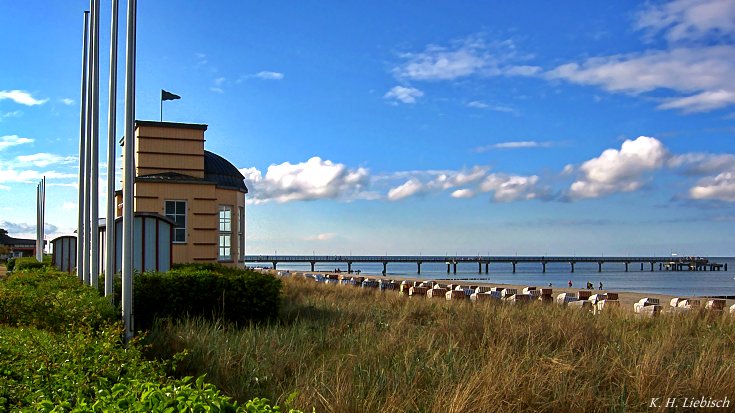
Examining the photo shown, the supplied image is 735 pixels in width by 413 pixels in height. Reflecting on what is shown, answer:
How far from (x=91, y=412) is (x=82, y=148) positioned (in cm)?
1634

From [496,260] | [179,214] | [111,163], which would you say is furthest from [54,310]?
[496,260]

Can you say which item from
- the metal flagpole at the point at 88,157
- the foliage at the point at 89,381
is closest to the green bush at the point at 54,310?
the foliage at the point at 89,381

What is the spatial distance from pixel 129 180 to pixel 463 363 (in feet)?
18.5

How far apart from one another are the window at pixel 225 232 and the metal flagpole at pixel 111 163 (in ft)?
37.9

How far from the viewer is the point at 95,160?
1538cm

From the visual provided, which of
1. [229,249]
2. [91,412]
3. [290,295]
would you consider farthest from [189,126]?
[91,412]

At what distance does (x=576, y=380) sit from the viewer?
25.7 ft

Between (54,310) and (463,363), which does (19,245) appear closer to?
(54,310)

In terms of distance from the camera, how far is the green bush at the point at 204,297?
42.8ft

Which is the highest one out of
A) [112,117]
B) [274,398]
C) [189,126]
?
[189,126]

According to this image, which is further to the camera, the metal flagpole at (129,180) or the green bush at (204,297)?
the green bush at (204,297)

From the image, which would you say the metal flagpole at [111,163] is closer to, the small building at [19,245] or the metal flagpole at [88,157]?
the metal flagpole at [88,157]

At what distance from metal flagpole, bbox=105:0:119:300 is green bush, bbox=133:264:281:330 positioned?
0.83m

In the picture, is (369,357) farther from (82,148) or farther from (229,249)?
(229,249)
